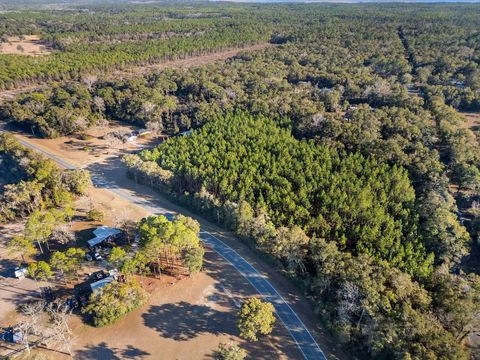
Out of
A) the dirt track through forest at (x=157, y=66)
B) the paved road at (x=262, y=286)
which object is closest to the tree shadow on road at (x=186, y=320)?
the paved road at (x=262, y=286)

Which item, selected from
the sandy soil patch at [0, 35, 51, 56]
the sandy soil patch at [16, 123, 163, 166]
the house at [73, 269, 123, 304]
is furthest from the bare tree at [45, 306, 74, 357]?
the sandy soil patch at [0, 35, 51, 56]

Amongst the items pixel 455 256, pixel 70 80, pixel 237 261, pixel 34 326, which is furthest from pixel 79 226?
pixel 70 80

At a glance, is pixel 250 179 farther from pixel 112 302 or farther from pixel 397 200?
pixel 112 302

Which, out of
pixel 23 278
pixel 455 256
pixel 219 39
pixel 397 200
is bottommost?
pixel 23 278

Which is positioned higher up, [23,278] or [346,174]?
[346,174]

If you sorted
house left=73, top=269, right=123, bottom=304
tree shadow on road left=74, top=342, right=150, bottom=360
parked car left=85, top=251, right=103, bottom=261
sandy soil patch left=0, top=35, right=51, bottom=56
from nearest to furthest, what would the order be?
tree shadow on road left=74, top=342, right=150, bottom=360 < house left=73, top=269, right=123, bottom=304 < parked car left=85, top=251, right=103, bottom=261 < sandy soil patch left=0, top=35, right=51, bottom=56

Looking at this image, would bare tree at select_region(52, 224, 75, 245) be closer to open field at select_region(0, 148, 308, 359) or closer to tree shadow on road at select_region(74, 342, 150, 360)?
open field at select_region(0, 148, 308, 359)

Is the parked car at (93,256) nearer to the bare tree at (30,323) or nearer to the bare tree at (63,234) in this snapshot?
the bare tree at (63,234)
